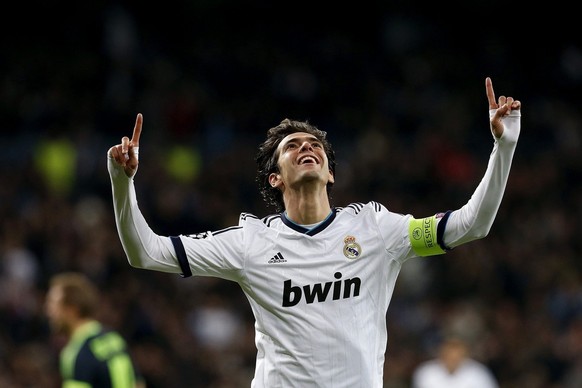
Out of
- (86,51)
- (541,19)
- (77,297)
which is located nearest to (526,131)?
(541,19)

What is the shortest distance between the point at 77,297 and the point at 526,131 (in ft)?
33.6

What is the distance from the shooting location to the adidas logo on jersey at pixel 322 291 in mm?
5039

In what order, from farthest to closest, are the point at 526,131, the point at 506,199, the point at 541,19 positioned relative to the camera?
the point at 541,19
the point at 526,131
the point at 506,199

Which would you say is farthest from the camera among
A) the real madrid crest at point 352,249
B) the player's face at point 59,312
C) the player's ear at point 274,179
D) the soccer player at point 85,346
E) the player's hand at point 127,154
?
the player's face at point 59,312

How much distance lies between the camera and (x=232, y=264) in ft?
16.9

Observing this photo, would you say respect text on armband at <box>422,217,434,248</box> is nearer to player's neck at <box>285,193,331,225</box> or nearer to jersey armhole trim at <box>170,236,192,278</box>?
player's neck at <box>285,193,331,225</box>

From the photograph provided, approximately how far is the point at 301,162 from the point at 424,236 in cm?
68

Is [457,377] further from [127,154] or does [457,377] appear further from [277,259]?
[127,154]

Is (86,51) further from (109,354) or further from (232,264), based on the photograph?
(232,264)

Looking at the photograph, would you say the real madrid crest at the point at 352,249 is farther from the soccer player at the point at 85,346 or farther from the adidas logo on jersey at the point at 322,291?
the soccer player at the point at 85,346

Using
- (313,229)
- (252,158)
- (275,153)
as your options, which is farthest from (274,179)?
(252,158)

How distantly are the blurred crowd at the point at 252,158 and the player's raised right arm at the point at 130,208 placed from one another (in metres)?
6.68

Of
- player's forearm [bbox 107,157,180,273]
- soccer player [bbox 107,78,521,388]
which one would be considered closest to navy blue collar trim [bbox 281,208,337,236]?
soccer player [bbox 107,78,521,388]

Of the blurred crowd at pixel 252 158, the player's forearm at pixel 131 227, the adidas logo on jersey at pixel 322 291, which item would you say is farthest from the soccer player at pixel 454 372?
the player's forearm at pixel 131 227
